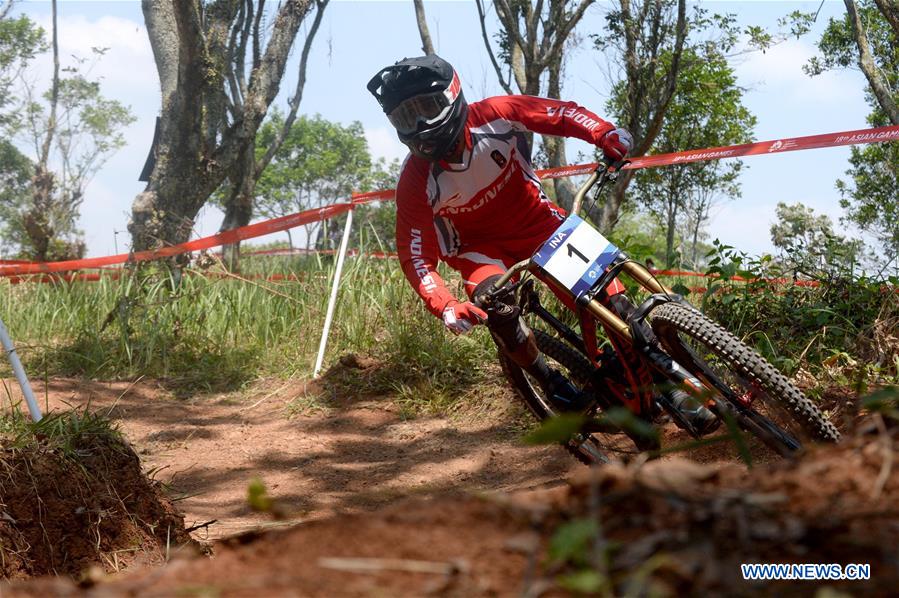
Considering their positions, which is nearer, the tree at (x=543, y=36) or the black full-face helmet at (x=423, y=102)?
the black full-face helmet at (x=423, y=102)

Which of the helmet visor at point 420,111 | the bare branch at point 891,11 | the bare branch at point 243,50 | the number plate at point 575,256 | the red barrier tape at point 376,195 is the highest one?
the bare branch at point 243,50

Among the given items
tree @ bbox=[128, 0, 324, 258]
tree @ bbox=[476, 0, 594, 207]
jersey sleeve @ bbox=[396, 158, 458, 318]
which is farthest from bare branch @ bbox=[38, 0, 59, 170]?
jersey sleeve @ bbox=[396, 158, 458, 318]

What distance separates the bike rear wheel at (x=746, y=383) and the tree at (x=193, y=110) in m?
6.46

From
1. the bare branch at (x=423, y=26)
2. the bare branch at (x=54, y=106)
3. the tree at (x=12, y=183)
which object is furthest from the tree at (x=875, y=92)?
the tree at (x=12, y=183)

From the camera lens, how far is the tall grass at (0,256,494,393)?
743 cm

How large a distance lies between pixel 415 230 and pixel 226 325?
14.0 feet

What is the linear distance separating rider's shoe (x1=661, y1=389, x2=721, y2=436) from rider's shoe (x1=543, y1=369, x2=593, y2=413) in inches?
26.9

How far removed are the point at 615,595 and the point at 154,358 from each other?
7.77 metres

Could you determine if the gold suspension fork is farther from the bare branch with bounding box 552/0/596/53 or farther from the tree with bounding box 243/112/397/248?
the tree with bounding box 243/112/397/248

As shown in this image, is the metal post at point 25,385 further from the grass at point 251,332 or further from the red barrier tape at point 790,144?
the red barrier tape at point 790,144

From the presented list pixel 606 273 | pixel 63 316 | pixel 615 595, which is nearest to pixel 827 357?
pixel 606 273

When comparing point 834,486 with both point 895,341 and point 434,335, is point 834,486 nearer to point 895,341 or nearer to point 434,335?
point 895,341

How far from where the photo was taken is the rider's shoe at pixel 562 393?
4.32m

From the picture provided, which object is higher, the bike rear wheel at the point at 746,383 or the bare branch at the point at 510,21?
the bare branch at the point at 510,21
